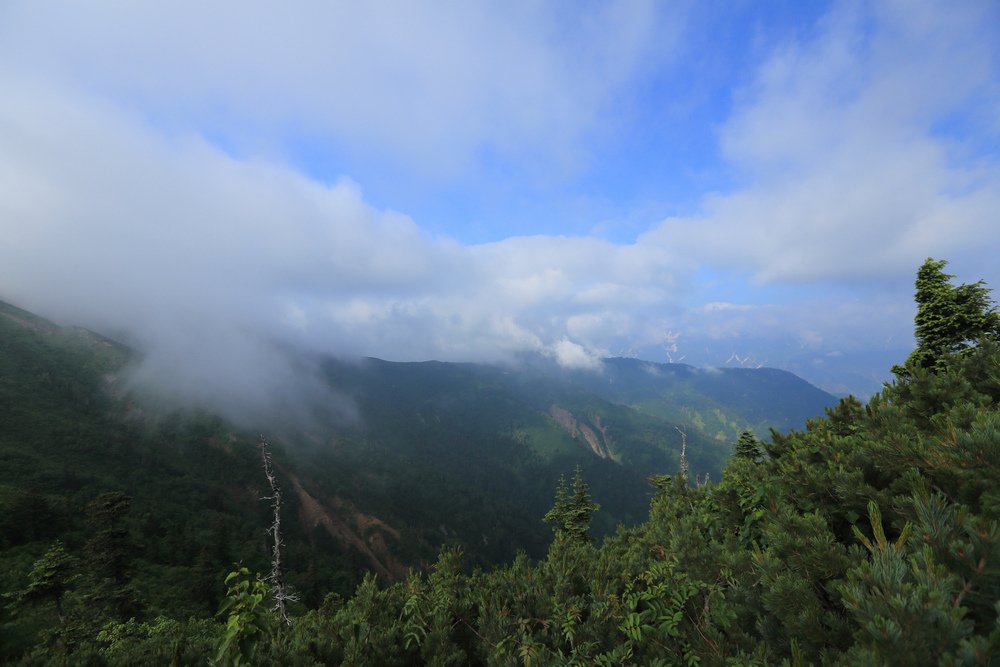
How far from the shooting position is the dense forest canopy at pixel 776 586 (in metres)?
2.69

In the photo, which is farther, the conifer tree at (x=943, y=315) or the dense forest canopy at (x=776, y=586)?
the conifer tree at (x=943, y=315)

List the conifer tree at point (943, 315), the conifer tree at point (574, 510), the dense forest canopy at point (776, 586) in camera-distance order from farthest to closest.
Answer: the conifer tree at point (574, 510), the conifer tree at point (943, 315), the dense forest canopy at point (776, 586)

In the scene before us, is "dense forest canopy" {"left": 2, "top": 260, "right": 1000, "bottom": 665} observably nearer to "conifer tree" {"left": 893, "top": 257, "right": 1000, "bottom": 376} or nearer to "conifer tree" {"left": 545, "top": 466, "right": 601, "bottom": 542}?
"conifer tree" {"left": 893, "top": 257, "right": 1000, "bottom": 376}

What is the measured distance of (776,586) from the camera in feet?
12.3

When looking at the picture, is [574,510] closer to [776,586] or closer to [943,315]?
[943,315]

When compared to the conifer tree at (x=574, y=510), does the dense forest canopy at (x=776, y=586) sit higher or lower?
higher

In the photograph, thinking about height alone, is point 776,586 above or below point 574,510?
above

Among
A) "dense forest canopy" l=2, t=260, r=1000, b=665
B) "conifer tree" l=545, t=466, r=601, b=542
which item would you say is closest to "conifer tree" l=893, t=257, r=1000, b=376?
"dense forest canopy" l=2, t=260, r=1000, b=665

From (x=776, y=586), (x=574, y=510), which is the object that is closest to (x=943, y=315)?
(x=776, y=586)

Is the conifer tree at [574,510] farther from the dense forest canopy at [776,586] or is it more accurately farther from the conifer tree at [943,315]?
the dense forest canopy at [776,586]

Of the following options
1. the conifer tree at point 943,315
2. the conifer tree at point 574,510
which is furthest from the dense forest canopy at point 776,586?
the conifer tree at point 574,510

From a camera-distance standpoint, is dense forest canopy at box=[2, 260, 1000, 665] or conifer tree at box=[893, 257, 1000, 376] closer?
dense forest canopy at box=[2, 260, 1000, 665]

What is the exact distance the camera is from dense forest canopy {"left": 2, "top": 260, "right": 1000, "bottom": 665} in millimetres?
2689

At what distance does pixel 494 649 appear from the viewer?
6.00 m
